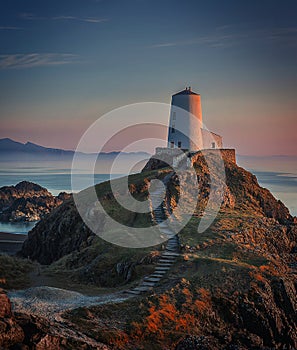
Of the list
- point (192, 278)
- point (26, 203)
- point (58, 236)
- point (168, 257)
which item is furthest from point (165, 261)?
point (26, 203)

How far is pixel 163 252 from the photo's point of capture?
118 feet

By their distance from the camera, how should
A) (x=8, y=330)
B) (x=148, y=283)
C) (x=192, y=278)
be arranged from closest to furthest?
(x=8, y=330) → (x=148, y=283) → (x=192, y=278)

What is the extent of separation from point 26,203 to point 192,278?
6694 centimetres

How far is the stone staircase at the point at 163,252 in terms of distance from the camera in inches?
1216

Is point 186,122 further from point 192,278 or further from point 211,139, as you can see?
point 192,278

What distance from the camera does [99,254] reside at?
3812 cm

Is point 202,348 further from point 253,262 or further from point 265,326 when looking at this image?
point 253,262

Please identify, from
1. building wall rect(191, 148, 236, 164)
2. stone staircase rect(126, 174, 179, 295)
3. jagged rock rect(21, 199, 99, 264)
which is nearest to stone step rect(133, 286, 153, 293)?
stone staircase rect(126, 174, 179, 295)

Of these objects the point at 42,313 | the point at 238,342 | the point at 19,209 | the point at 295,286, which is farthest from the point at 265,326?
the point at 19,209

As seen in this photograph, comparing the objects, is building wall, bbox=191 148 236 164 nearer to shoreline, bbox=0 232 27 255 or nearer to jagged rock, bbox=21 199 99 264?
jagged rock, bbox=21 199 99 264

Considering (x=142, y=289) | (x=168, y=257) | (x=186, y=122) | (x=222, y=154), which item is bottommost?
(x=142, y=289)

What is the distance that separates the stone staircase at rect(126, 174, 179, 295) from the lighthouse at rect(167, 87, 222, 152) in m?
12.7

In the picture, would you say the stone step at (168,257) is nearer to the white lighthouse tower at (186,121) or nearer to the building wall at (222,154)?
the building wall at (222,154)

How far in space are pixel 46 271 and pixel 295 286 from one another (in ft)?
55.5
